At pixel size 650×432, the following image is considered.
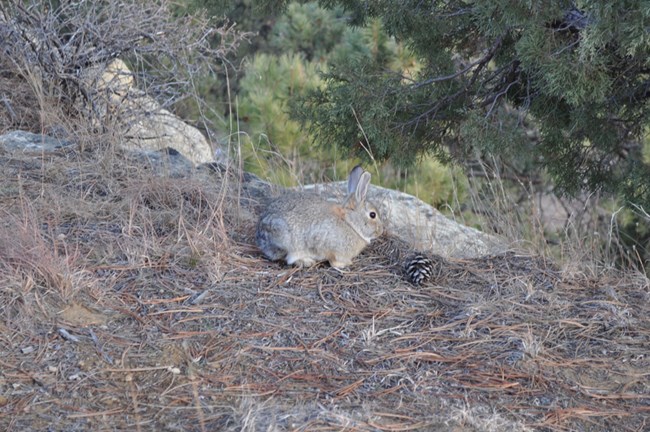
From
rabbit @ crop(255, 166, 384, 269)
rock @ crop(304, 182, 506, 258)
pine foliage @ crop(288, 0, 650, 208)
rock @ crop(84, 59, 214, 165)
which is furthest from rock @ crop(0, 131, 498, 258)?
pine foliage @ crop(288, 0, 650, 208)

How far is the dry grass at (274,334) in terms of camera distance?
3871 millimetres

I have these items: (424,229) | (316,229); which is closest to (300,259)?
(316,229)

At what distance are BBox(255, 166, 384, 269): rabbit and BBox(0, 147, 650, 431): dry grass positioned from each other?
107 mm

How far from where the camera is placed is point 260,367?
421 centimetres

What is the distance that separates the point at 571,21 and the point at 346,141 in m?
2.71

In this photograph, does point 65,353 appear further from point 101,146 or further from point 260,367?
point 101,146

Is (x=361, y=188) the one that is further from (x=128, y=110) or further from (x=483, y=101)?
(x=128, y=110)

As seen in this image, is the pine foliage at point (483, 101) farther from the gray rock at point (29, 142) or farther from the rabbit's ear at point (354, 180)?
the gray rock at point (29, 142)

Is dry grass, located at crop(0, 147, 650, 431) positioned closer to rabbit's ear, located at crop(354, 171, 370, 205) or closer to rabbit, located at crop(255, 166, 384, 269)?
rabbit, located at crop(255, 166, 384, 269)

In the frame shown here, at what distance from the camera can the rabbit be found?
212 inches

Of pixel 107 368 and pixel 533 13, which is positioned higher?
pixel 533 13

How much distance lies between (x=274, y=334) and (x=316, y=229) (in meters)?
1.09

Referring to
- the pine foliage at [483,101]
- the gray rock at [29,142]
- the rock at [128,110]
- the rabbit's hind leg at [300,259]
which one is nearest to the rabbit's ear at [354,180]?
the rabbit's hind leg at [300,259]

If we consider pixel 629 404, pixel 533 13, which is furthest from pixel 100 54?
pixel 629 404
